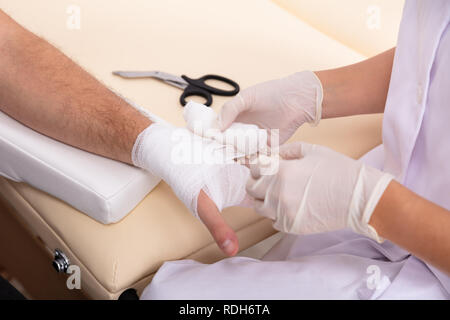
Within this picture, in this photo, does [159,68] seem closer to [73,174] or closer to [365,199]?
[73,174]

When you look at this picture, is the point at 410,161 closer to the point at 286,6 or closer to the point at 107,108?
→ the point at 107,108

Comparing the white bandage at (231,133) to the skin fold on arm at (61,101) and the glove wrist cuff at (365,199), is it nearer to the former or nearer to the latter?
the skin fold on arm at (61,101)

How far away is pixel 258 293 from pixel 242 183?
21cm

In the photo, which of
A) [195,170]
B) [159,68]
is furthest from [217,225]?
[159,68]

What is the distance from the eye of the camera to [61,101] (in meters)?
1.00

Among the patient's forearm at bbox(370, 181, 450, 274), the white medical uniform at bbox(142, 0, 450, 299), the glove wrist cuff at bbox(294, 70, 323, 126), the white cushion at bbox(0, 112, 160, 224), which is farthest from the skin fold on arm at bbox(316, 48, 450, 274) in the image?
the white cushion at bbox(0, 112, 160, 224)

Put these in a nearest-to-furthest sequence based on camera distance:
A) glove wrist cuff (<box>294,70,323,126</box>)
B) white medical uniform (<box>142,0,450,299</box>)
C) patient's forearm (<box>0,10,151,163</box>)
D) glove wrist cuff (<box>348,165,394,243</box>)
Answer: glove wrist cuff (<box>348,165,394,243</box>), white medical uniform (<box>142,0,450,299</box>), patient's forearm (<box>0,10,151,163</box>), glove wrist cuff (<box>294,70,323,126</box>)

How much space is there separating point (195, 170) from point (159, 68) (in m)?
0.48

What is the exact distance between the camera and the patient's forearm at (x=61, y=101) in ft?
3.15

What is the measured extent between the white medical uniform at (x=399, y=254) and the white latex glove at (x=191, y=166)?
143 mm

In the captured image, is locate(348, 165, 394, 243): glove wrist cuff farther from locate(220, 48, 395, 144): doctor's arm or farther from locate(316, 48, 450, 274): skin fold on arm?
locate(220, 48, 395, 144): doctor's arm

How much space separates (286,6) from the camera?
68.4 inches

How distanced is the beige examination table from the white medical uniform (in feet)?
0.28

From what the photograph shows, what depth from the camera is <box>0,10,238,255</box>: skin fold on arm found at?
0.96 metres
